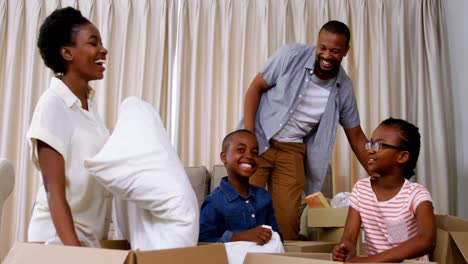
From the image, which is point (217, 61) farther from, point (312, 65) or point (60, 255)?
point (60, 255)

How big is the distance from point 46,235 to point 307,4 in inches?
101

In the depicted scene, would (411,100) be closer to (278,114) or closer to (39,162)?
(278,114)

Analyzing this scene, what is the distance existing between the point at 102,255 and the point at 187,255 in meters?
0.17

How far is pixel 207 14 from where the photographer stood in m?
3.37

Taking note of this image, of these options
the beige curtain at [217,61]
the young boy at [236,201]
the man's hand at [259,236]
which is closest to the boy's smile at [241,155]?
the young boy at [236,201]

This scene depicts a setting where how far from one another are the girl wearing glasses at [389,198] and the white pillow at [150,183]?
1.89 feet

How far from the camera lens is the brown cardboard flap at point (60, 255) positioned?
0.89 metres

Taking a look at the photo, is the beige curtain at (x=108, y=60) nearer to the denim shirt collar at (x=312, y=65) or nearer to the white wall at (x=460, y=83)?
the denim shirt collar at (x=312, y=65)

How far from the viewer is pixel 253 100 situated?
2.31 m

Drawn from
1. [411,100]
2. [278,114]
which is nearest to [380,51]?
[411,100]

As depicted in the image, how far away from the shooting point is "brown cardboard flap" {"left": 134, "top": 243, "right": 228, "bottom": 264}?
35.7 inches

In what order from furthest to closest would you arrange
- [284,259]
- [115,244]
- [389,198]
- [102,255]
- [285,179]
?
1. [285,179]
2. [389,198]
3. [115,244]
4. [284,259]
5. [102,255]

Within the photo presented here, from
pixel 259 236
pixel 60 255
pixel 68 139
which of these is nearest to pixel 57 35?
pixel 68 139

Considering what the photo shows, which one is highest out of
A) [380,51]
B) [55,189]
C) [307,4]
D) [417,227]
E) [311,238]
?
[307,4]
